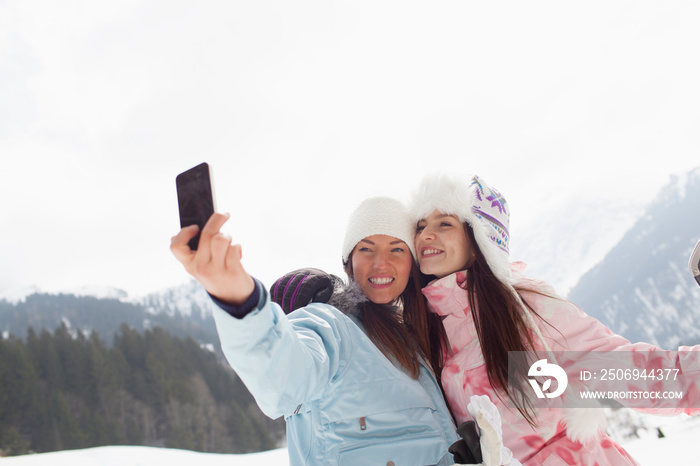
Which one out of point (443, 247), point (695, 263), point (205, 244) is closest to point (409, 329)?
point (443, 247)

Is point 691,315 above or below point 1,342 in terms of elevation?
below

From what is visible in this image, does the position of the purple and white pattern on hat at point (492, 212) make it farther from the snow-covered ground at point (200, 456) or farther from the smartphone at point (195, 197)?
the snow-covered ground at point (200, 456)

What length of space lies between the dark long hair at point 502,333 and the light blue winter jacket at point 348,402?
0.29 m

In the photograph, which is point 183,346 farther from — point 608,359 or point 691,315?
point 691,315

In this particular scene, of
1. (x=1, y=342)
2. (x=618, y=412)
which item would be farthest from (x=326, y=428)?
(x=1, y=342)

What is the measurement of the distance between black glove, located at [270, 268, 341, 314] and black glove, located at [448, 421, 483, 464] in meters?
0.96

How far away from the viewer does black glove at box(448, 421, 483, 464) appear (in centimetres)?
145

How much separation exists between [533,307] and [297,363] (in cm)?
133

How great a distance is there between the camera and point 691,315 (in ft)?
154

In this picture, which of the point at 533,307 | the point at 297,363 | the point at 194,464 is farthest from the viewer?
the point at 194,464

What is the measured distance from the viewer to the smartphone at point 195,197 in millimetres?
990

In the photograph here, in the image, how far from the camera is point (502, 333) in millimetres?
1932

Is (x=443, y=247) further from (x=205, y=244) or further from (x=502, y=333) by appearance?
(x=205, y=244)

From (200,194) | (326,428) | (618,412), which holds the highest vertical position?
(200,194)
